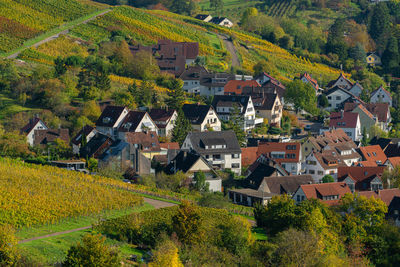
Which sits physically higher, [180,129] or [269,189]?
[180,129]

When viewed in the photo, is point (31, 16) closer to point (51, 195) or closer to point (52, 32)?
point (52, 32)

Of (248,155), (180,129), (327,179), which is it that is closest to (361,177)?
(327,179)

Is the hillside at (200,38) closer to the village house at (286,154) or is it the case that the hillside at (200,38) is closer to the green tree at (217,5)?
the green tree at (217,5)

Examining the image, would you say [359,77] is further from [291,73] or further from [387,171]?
[387,171]

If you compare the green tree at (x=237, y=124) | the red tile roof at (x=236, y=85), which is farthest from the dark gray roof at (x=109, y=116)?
the red tile roof at (x=236, y=85)

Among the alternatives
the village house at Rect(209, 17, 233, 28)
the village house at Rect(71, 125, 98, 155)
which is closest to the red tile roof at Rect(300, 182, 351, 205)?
the village house at Rect(71, 125, 98, 155)
